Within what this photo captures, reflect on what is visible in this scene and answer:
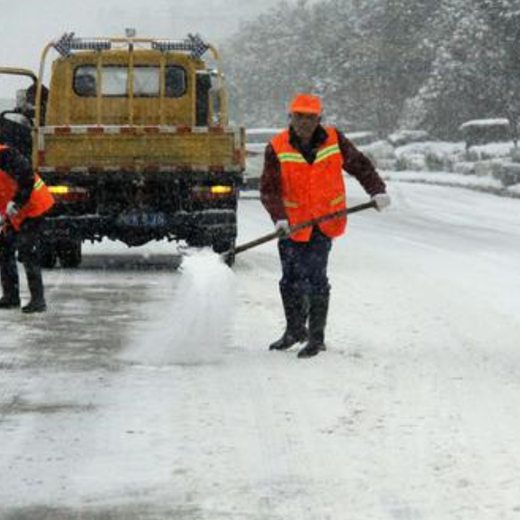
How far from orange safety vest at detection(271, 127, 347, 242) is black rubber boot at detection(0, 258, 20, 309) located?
3278 mm

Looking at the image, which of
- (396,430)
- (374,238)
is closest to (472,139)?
(374,238)

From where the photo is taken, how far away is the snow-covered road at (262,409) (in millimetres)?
5855

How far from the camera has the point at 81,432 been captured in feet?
23.4

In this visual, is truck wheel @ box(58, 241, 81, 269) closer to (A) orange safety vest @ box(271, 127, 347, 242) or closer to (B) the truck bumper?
(B) the truck bumper

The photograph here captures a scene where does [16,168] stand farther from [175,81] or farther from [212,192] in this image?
[175,81]

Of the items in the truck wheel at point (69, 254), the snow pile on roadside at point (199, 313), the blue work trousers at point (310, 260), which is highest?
the blue work trousers at point (310, 260)

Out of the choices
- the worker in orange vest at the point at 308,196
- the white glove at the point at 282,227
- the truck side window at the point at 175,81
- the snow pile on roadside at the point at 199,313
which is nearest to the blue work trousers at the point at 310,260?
the worker in orange vest at the point at 308,196

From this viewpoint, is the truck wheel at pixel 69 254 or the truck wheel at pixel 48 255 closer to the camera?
the truck wheel at pixel 48 255

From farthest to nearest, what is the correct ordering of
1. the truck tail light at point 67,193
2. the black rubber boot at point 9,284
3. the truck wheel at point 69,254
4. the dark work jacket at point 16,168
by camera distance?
1. the truck wheel at point 69,254
2. the truck tail light at point 67,193
3. the black rubber boot at point 9,284
4. the dark work jacket at point 16,168

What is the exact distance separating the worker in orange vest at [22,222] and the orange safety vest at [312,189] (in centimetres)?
270

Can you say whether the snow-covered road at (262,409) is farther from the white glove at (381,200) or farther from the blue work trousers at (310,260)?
the white glove at (381,200)

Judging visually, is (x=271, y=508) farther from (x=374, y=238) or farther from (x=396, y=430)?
(x=374, y=238)

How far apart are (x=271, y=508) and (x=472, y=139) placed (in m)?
54.7

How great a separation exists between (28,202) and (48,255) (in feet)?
14.8
